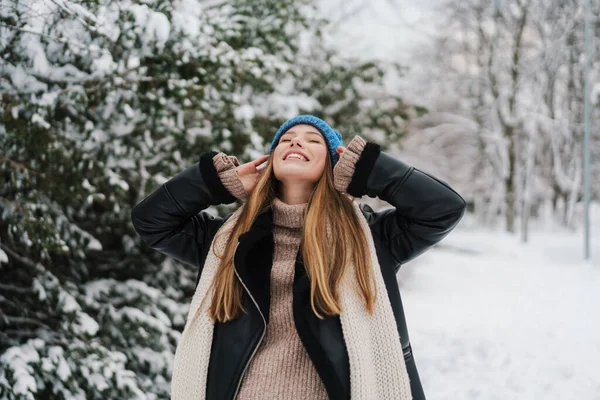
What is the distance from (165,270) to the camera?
4.62 metres

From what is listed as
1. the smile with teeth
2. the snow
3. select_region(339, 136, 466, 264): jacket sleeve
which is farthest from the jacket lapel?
the snow

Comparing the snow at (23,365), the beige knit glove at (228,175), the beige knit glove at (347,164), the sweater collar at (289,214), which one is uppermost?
the beige knit glove at (347,164)

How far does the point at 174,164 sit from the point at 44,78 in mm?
1411

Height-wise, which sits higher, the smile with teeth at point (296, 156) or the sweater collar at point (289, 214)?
→ the smile with teeth at point (296, 156)

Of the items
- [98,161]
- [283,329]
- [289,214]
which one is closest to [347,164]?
[289,214]

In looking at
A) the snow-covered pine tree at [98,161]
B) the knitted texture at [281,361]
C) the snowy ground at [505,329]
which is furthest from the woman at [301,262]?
the snowy ground at [505,329]

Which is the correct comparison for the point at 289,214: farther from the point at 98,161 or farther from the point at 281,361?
the point at 98,161

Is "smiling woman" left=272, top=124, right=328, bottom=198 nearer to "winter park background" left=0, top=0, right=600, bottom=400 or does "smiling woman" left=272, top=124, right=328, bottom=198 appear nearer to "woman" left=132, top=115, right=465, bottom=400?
"woman" left=132, top=115, right=465, bottom=400

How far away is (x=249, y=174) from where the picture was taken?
6.98ft

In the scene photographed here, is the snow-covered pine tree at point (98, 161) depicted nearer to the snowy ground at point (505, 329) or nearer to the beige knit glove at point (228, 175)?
the beige knit glove at point (228, 175)

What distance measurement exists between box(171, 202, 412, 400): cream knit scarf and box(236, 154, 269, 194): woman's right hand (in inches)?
17.4

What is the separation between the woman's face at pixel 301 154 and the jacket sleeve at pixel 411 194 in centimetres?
17

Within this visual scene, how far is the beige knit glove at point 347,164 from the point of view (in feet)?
6.29

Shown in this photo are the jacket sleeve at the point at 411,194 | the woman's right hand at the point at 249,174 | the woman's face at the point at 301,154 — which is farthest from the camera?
the woman's right hand at the point at 249,174
